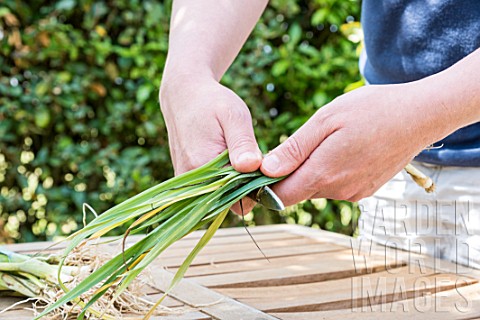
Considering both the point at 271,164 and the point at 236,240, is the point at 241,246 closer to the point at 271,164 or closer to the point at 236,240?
the point at 236,240

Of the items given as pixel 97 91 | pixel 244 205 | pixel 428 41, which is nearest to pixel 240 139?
pixel 244 205

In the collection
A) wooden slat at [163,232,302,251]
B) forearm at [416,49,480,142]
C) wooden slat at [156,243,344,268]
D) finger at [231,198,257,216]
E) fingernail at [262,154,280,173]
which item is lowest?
wooden slat at [163,232,302,251]

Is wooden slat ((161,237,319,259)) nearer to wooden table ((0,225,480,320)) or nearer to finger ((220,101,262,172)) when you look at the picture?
wooden table ((0,225,480,320))

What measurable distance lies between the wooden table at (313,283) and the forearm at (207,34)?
406 mm

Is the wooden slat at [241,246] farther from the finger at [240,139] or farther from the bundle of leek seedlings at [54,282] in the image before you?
the finger at [240,139]

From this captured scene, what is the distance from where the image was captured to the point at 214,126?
114 centimetres

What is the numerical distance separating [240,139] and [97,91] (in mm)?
2046

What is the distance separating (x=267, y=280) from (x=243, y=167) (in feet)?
1.30

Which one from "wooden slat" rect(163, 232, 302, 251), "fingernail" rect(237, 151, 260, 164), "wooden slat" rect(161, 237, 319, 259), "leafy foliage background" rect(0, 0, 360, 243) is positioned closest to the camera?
"fingernail" rect(237, 151, 260, 164)

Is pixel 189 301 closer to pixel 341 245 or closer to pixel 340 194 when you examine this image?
pixel 340 194

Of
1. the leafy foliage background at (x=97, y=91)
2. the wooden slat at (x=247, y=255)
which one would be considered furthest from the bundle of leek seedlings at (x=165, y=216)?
the leafy foliage background at (x=97, y=91)

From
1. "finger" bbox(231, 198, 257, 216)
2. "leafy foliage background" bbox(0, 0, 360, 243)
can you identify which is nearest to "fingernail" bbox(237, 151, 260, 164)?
"finger" bbox(231, 198, 257, 216)

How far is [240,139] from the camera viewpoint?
107 centimetres

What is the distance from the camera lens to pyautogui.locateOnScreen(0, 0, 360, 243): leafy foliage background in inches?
116
